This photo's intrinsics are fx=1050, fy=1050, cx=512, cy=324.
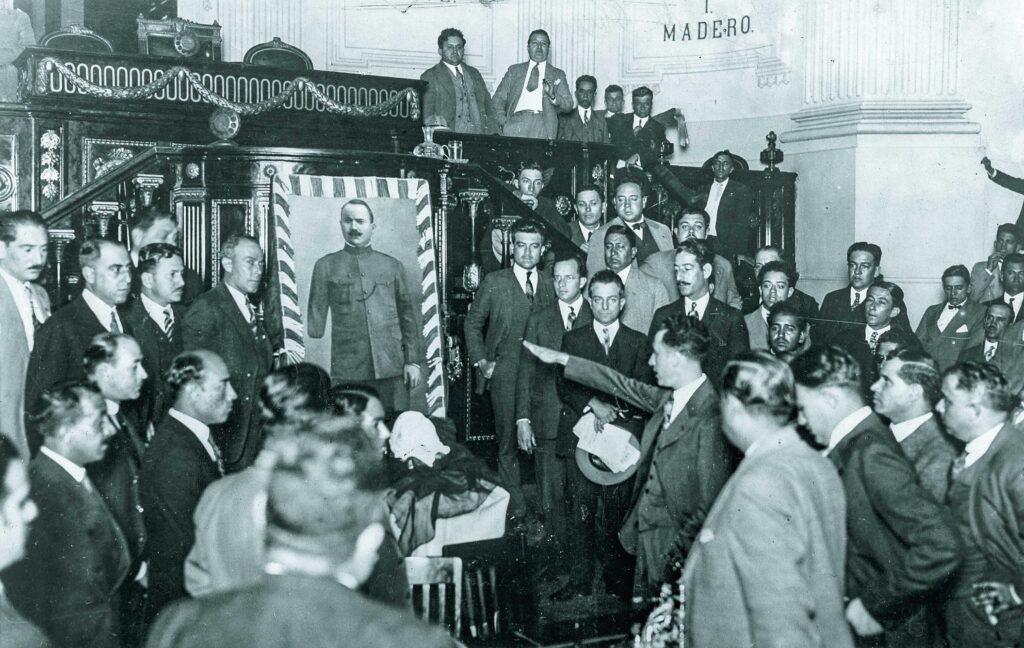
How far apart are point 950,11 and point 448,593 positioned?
22.6 feet

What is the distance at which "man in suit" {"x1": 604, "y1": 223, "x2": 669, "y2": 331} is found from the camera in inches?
244

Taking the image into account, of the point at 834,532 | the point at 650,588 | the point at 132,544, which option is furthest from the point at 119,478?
the point at 834,532

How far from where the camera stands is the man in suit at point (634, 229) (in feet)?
22.7

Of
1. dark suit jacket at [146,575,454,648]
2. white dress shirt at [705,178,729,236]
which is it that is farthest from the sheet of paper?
white dress shirt at [705,178,729,236]

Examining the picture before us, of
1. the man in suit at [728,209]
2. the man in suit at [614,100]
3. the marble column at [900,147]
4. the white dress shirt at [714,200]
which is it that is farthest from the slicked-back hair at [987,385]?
the man in suit at [614,100]

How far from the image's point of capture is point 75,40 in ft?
28.8

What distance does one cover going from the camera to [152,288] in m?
5.07

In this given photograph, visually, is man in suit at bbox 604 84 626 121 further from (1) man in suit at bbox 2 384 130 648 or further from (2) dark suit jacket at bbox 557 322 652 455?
(1) man in suit at bbox 2 384 130 648

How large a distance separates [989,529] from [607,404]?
2.20 m

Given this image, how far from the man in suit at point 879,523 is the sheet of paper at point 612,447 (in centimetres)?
165

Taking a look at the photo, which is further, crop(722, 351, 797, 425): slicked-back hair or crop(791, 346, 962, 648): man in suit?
crop(791, 346, 962, 648): man in suit

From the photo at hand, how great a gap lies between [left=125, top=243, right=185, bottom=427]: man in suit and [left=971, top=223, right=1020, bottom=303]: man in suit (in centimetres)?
568

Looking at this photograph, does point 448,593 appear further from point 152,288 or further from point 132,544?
point 152,288

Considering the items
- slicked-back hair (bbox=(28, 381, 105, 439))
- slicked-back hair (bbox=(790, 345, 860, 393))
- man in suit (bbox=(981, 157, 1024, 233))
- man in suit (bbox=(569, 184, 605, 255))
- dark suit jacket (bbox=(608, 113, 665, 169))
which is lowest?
slicked-back hair (bbox=(28, 381, 105, 439))
